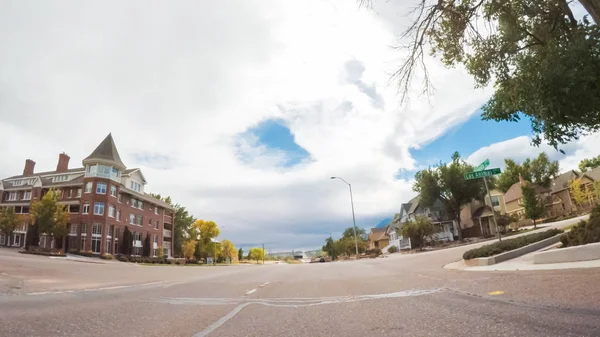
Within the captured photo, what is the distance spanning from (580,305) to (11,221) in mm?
67020

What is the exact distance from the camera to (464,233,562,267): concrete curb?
13289mm

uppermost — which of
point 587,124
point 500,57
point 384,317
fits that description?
point 500,57

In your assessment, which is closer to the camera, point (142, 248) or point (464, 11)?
point (464, 11)

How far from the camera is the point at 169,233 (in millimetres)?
79312

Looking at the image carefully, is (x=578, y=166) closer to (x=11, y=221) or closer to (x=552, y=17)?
(x=552, y=17)

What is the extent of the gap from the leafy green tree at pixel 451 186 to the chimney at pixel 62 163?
194ft

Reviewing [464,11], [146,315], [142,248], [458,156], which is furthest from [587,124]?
[142,248]

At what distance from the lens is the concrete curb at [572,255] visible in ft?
31.9

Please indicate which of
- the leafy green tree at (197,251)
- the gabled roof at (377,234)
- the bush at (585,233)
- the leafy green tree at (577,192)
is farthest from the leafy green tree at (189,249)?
the bush at (585,233)

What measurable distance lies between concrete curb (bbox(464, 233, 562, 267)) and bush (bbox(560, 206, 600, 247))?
214cm

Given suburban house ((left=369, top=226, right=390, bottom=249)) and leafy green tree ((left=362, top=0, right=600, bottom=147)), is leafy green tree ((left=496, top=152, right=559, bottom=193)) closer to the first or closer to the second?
suburban house ((left=369, top=226, right=390, bottom=249))

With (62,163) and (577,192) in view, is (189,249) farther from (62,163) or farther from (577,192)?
(577,192)

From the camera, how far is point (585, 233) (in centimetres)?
1094

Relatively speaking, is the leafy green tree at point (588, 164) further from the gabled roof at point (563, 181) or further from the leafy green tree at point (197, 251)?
the leafy green tree at point (197, 251)
